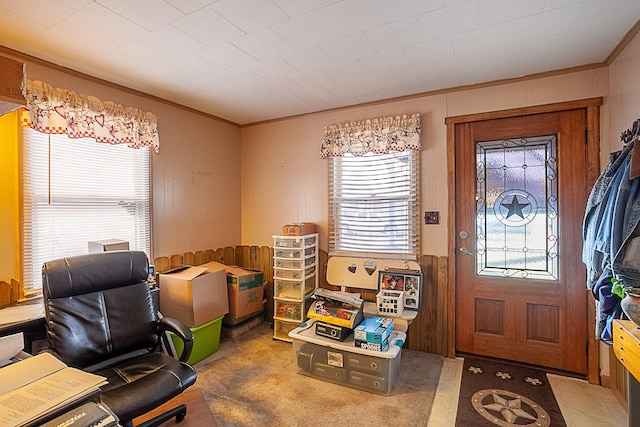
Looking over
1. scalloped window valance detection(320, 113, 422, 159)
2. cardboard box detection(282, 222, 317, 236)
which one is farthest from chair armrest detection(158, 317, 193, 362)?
scalloped window valance detection(320, 113, 422, 159)

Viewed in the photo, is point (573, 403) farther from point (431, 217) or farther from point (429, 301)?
point (431, 217)

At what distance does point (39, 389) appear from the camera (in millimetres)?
917

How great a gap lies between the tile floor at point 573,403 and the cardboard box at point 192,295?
6.37ft

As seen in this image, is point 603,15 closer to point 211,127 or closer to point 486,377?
point 486,377

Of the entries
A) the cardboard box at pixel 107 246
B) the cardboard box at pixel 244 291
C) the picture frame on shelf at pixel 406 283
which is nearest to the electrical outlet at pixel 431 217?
the picture frame on shelf at pixel 406 283

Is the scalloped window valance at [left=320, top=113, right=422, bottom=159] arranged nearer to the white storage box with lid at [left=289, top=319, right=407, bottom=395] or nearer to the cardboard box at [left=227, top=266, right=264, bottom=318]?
the cardboard box at [left=227, top=266, right=264, bottom=318]

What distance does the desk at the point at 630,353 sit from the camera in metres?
1.29

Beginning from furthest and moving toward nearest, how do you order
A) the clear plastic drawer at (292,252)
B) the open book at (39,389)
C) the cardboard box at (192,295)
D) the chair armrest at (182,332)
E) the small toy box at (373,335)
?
the clear plastic drawer at (292,252)
the cardboard box at (192,295)
the small toy box at (373,335)
the chair armrest at (182,332)
the open book at (39,389)

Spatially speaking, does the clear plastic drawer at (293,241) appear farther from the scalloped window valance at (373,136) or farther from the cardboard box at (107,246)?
the cardboard box at (107,246)

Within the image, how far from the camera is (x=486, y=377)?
2.49 meters

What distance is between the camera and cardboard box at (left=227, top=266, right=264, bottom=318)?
3.21 metres

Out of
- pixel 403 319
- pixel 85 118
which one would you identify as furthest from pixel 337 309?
pixel 85 118

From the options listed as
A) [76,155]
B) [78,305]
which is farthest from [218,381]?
[76,155]

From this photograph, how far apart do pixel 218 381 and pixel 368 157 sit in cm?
240
